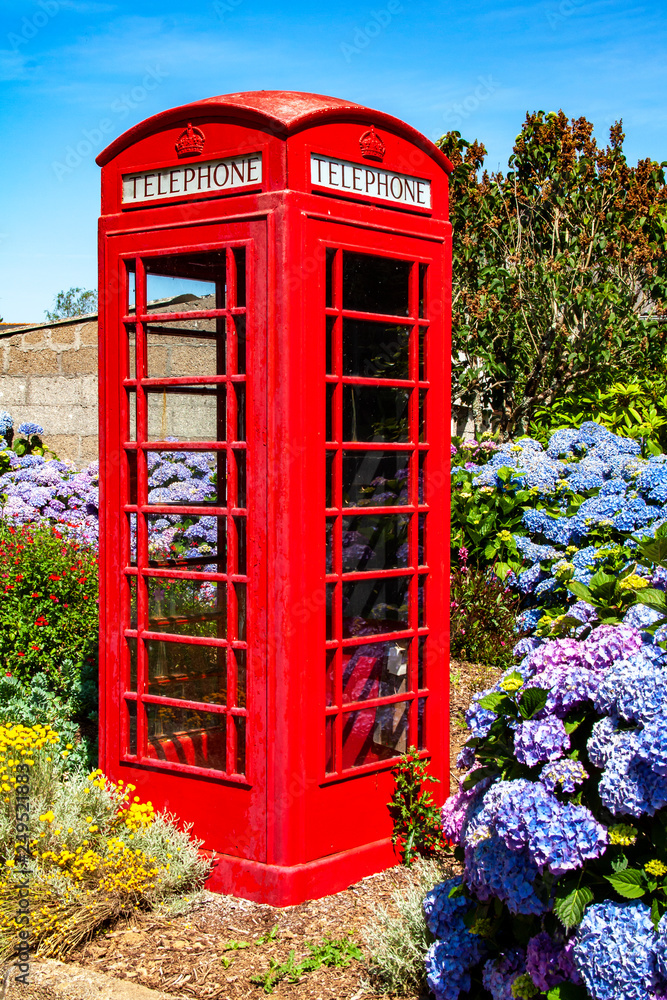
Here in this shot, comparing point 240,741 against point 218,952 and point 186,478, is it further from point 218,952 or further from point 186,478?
point 186,478

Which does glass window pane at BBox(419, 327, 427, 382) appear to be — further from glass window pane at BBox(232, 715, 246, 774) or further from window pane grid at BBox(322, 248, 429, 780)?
glass window pane at BBox(232, 715, 246, 774)

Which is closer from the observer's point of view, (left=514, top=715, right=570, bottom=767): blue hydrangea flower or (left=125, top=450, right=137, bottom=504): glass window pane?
(left=514, top=715, right=570, bottom=767): blue hydrangea flower

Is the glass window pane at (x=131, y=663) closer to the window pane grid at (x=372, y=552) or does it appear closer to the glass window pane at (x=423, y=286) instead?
the window pane grid at (x=372, y=552)

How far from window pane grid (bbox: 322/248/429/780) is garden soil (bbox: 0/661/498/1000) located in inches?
18.7

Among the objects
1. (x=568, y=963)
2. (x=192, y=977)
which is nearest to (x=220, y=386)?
(x=192, y=977)

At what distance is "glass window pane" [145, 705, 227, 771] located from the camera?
145 inches

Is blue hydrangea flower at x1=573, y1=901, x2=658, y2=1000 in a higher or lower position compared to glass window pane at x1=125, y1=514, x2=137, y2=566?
lower

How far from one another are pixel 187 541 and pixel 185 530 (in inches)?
2.6

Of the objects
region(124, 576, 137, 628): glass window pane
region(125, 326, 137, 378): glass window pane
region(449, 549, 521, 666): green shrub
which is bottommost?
region(449, 549, 521, 666): green shrub

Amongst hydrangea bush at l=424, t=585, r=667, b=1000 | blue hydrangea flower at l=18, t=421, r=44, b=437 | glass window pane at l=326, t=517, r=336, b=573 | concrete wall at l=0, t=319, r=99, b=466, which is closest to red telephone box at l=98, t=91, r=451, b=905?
glass window pane at l=326, t=517, r=336, b=573

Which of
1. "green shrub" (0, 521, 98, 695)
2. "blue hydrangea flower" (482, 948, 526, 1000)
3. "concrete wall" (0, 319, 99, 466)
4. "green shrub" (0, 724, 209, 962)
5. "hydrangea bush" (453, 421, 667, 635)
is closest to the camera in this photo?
"blue hydrangea flower" (482, 948, 526, 1000)

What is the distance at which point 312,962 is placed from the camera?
299 cm

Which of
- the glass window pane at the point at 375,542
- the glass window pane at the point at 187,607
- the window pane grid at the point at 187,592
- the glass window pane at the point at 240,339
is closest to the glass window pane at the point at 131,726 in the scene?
the window pane grid at the point at 187,592

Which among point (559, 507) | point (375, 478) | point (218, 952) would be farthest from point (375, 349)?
point (559, 507)
